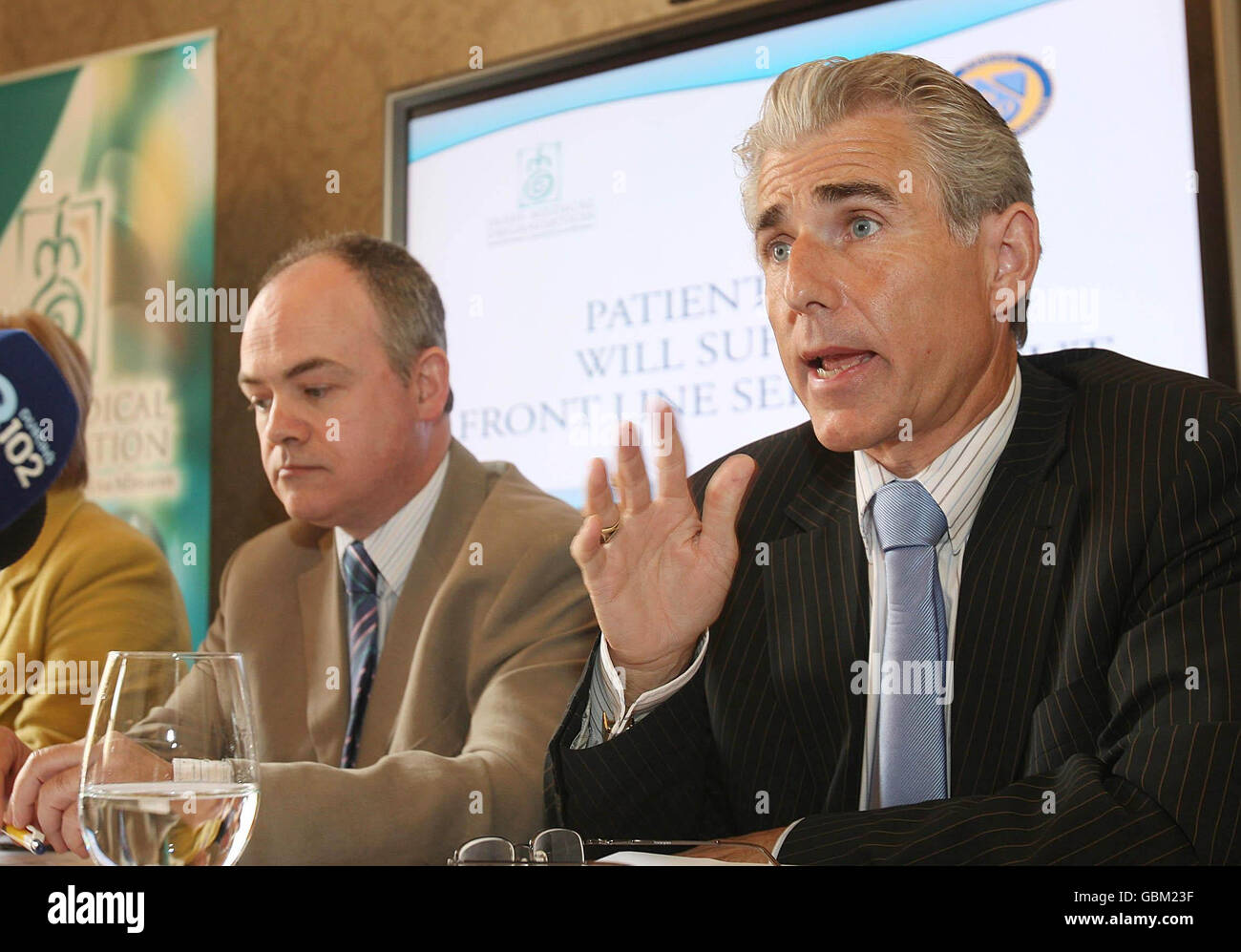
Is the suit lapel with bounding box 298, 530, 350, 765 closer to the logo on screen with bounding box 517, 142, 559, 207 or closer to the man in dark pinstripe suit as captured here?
the man in dark pinstripe suit

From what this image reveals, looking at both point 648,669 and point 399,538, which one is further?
point 399,538

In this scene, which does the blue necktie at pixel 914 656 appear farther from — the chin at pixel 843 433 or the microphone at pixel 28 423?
the microphone at pixel 28 423

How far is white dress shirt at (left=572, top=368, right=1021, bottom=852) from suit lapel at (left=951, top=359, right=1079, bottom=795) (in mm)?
24

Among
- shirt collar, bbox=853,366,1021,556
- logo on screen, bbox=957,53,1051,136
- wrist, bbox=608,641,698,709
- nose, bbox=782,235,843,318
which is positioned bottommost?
wrist, bbox=608,641,698,709

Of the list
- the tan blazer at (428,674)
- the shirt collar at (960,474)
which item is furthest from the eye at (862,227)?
the tan blazer at (428,674)

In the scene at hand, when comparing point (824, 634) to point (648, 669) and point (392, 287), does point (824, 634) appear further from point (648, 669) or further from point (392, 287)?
point (392, 287)

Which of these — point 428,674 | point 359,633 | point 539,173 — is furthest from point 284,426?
point 539,173

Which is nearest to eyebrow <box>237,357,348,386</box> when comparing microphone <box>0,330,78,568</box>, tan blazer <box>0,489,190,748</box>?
tan blazer <box>0,489,190,748</box>

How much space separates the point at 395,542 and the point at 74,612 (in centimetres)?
84

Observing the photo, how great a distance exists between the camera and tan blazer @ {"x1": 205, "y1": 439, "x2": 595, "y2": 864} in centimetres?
129

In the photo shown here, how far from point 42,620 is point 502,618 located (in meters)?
1.23

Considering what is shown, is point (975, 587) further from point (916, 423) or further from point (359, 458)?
point (359, 458)

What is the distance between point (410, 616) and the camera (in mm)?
1981

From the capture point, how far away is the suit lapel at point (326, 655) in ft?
6.69
